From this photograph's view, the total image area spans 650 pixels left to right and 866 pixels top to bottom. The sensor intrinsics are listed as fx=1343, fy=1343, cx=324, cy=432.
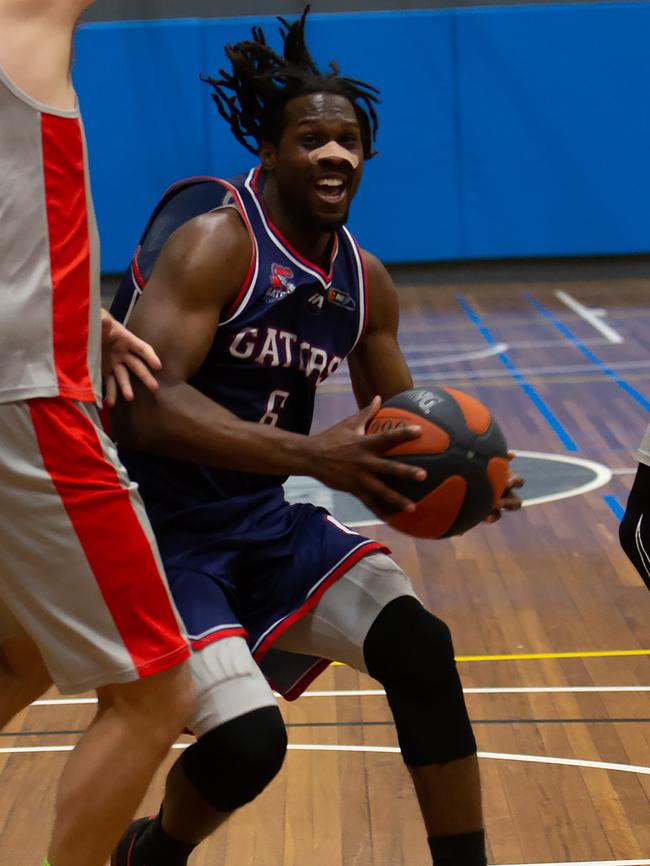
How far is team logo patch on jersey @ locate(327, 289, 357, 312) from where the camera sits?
283 cm

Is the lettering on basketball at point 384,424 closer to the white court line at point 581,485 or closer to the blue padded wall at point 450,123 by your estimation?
the white court line at point 581,485

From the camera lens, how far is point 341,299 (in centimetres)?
285

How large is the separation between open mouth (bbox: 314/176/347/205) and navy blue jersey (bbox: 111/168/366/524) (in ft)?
0.40

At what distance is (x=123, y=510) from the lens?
82.8 inches

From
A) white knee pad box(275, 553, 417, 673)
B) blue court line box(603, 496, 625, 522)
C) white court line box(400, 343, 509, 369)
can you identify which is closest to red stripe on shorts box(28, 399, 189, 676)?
white knee pad box(275, 553, 417, 673)

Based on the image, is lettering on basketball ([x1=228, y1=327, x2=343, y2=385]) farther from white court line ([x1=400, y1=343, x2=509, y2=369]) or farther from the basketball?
white court line ([x1=400, y1=343, x2=509, y2=369])

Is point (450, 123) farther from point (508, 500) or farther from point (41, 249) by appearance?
point (41, 249)

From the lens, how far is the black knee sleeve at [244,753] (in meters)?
2.37

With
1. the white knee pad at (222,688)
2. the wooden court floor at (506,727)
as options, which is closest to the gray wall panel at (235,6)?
the wooden court floor at (506,727)

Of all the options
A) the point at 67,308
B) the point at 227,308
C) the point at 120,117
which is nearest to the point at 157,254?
the point at 227,308

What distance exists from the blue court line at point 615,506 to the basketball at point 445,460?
302 cm

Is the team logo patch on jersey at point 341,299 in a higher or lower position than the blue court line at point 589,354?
higher

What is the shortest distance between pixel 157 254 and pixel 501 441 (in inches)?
Result: 30.9

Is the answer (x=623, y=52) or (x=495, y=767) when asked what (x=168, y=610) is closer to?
(x=495, y=767)
